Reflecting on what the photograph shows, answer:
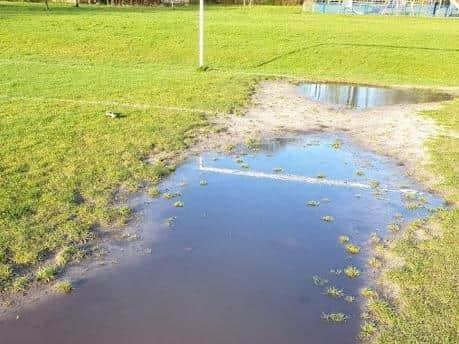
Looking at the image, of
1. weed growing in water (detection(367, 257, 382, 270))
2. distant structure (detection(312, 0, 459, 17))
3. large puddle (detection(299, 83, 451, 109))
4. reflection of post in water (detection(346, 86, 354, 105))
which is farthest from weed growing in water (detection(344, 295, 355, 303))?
distant structure (detection(312, 0, 459, 17))

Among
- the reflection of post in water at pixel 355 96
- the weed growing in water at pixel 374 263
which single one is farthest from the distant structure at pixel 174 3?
the weed growing in water at pixel 374 263

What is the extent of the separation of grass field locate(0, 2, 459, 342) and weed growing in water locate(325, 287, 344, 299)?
62 centimetres

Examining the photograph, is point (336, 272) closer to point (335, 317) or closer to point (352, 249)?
point (352, 249)

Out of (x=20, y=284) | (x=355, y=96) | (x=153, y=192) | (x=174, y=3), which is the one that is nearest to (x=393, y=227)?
(x=153, y=192)

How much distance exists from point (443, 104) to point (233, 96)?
5699 mm

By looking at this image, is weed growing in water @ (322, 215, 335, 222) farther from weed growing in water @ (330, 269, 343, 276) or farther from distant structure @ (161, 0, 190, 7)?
distant structure @ (161, 0, 190, 7)

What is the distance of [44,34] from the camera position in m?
23.7

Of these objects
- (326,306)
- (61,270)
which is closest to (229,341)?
(326,306)

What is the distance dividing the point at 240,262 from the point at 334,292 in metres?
1.03

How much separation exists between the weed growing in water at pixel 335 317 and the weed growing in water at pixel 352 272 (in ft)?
2.36

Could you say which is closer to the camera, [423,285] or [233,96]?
[423,285]

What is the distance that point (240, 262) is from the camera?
17.8 feet

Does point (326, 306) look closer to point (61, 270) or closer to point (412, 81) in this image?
point (61, 270)

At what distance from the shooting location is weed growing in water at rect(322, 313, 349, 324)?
4469 mm
